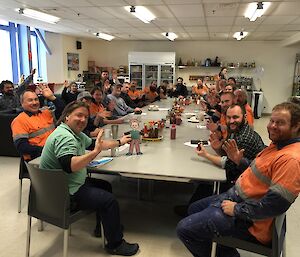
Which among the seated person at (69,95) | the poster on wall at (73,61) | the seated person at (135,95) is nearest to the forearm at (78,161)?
the seated person at (69,95)

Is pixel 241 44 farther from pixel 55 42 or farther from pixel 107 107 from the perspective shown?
pixel 107 107

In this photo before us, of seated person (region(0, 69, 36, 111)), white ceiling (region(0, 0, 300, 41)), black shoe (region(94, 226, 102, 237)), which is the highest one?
white ceiling (region(0, 0, 300, 41))

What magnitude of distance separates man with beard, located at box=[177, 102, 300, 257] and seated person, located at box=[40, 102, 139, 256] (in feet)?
1.90

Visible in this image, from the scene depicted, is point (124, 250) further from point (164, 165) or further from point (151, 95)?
point (151, 95)

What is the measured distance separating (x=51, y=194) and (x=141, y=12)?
420cm

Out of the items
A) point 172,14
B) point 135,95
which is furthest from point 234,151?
point 135,95

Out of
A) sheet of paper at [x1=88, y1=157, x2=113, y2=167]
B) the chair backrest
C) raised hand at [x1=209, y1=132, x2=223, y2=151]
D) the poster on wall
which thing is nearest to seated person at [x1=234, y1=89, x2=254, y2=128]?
raised hand at [x1=209, y1=132, x2=223, y2=151]

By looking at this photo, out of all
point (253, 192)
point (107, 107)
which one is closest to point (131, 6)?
Answer: point (107, 107)

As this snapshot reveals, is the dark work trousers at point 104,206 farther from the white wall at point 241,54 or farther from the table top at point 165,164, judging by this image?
the white wall at point 241,54

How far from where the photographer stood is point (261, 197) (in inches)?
64.8

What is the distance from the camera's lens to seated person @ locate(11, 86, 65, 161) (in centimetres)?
272

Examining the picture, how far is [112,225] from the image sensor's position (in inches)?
85.2

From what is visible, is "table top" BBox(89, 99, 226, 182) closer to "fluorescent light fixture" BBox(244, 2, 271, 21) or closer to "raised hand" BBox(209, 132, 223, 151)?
"raised hand" BBox(209, 132, 223, 151)

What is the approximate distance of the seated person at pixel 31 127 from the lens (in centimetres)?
272
